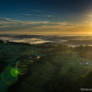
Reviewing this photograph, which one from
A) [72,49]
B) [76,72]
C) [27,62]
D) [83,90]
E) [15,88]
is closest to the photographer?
[83,90]

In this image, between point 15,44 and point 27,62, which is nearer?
point 27,62

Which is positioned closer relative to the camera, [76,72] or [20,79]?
[20,79]

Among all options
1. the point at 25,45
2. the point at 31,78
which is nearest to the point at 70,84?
the point at 31,78

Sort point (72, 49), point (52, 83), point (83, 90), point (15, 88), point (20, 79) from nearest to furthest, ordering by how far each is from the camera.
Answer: point (83, 90) < point (15, 88) < point (52, 83) < point (20, 79) < point (72, 49)

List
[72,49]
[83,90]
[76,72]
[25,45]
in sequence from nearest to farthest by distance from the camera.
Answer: [83,90] < [76,72] < [72,49] < [25,45]

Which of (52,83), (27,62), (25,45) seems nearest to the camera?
(52,83)

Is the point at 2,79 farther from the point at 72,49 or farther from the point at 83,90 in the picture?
the point at 72,49

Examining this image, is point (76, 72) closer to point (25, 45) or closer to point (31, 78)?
point (31, 78)

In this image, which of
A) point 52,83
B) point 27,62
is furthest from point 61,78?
point 27,62

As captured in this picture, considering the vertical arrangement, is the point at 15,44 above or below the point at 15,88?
above
